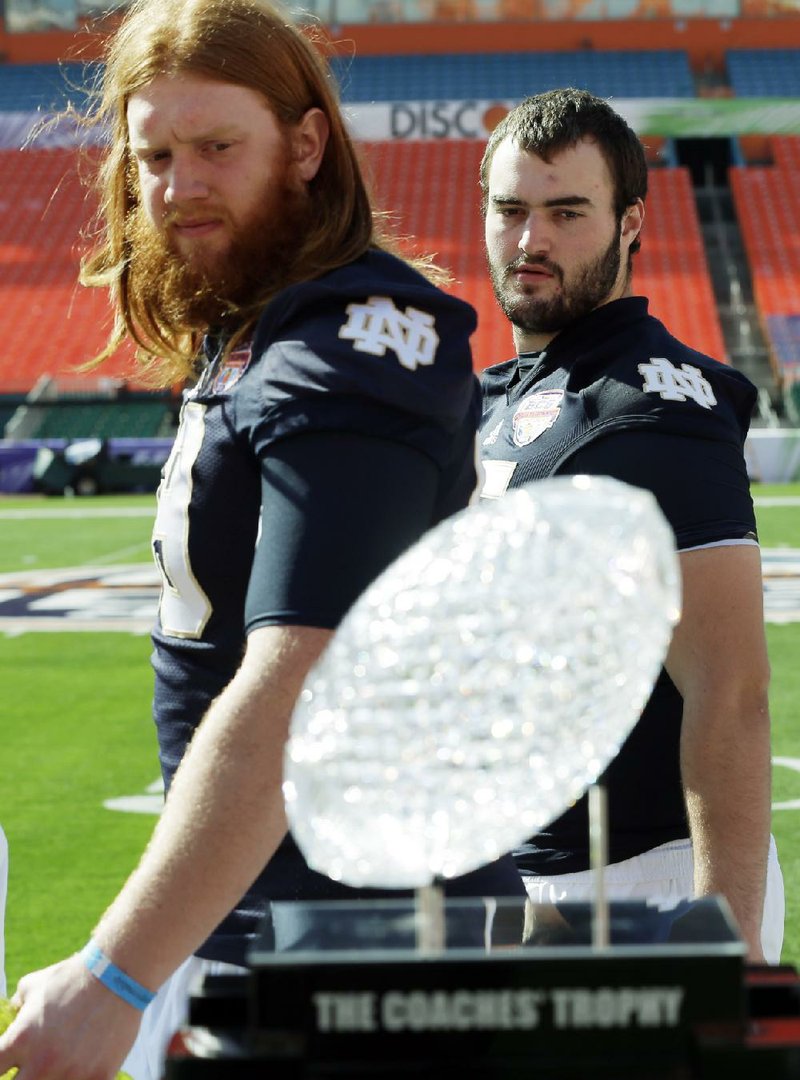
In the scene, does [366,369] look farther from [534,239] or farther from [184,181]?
[534,239]

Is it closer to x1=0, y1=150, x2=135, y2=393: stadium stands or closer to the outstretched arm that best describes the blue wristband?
the outstretched arm

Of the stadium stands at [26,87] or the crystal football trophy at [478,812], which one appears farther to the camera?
the stadium stands at [26,87]

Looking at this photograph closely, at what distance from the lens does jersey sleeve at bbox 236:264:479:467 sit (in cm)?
110

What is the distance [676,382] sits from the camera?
6.01ft

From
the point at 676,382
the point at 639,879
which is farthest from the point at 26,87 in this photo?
the point at 639,879

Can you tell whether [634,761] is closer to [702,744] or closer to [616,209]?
[702,744]

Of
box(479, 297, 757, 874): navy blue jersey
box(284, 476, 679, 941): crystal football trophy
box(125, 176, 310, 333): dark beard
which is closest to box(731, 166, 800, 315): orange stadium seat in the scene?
box(479, 297, 757, 874): navy blue jersey

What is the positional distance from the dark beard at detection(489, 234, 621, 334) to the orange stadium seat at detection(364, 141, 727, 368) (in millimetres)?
18877

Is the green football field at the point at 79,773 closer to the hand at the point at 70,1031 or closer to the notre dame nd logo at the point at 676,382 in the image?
the notre dame nd logo at the point at 676,382

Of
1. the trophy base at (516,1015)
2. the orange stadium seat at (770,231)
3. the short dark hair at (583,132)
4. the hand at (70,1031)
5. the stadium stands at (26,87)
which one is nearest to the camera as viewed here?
the trophy base at (516,1015)

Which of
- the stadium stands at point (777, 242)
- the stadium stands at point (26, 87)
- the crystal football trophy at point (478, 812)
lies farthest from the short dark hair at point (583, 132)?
the stadium stands at point (26, 87)

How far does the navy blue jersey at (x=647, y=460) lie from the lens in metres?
1.78

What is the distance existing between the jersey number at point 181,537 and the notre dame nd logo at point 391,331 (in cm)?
17

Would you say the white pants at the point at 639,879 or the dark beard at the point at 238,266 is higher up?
the dark beard at the point at 238,266
